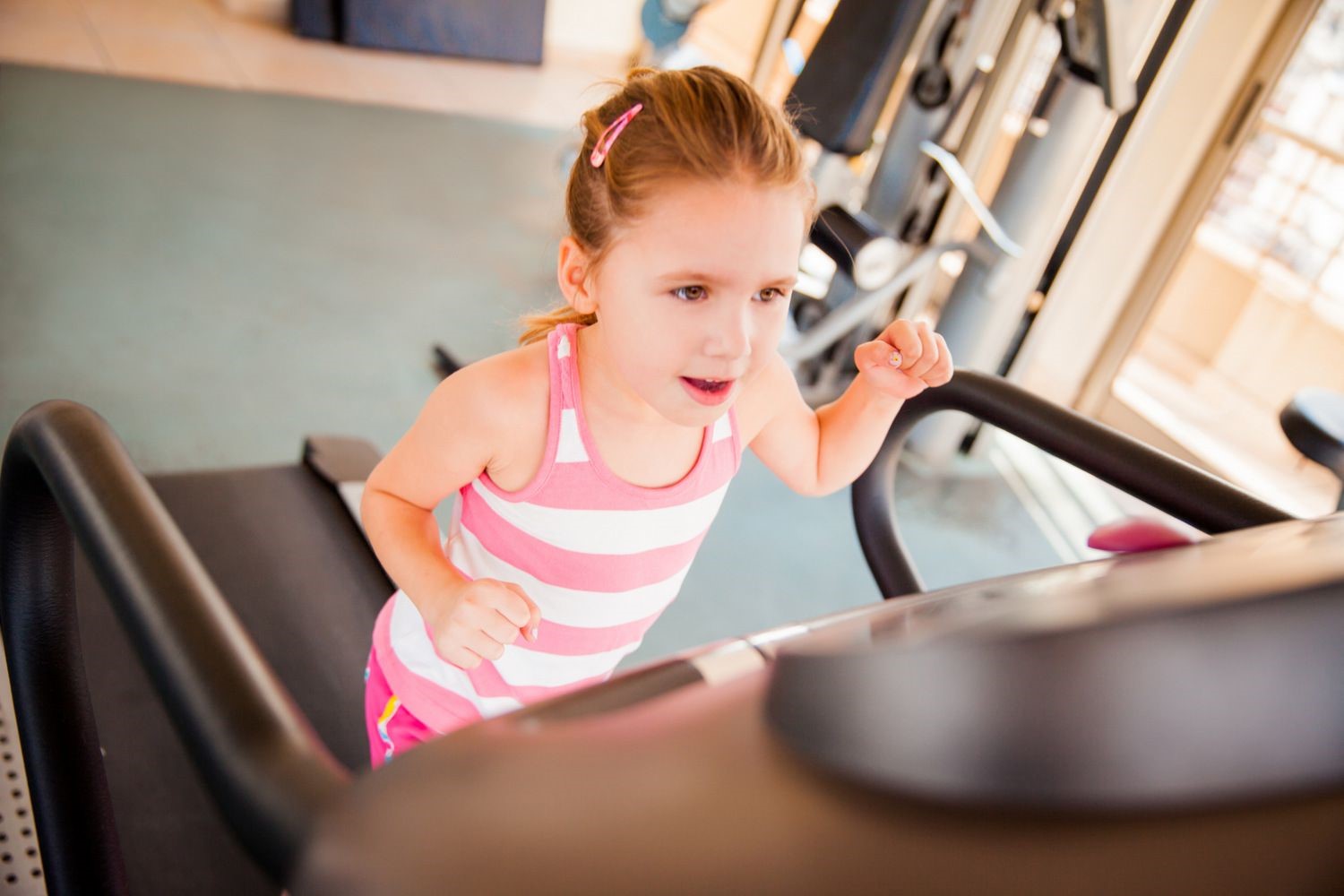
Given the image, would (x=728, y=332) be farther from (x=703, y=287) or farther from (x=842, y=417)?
(x=842, y=417)

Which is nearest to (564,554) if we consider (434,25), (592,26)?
(434,25)

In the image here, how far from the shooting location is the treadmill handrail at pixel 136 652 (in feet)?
1.49

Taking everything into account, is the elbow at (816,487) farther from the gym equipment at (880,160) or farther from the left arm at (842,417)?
the gym equipment at (880,160)

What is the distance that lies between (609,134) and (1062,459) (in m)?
0.54

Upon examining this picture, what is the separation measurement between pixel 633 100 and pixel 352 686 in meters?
0.99

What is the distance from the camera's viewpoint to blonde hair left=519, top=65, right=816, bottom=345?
0.88m

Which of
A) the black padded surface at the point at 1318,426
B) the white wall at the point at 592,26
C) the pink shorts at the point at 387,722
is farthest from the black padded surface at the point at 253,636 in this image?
the white wall at the point at 592,26

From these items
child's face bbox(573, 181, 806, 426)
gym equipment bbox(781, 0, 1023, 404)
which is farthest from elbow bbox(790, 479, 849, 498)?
gym equipment bbox(781, 0, 1023, 404)

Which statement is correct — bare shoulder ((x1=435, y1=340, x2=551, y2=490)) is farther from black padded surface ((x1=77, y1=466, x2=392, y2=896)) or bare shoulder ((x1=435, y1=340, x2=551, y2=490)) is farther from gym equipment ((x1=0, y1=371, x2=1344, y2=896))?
black padded surface ((x1=77, y1=466, x2=392, y2=896))

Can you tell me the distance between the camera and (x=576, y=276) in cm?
100


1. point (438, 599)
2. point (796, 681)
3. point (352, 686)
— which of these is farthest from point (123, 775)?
point (796, 681)

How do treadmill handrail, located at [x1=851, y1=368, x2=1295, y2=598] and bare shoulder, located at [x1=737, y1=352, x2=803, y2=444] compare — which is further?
bare shoulder, located at [x1=737, y1=352, x2=803, y2=444]

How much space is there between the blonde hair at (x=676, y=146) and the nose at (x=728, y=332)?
114 mm

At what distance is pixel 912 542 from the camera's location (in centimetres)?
278
